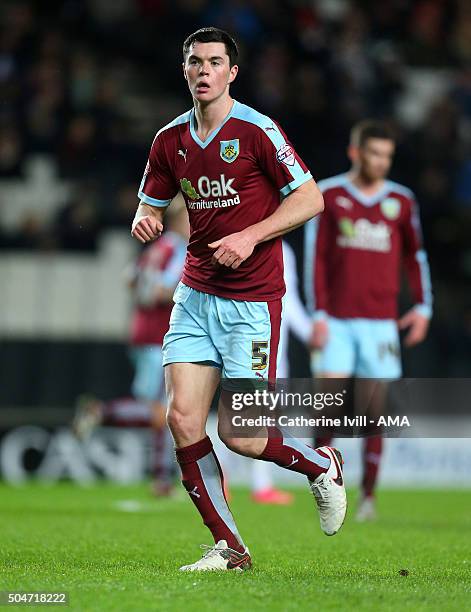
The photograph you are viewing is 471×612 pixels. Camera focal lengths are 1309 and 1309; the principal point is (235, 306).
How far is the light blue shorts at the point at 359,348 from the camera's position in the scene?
855 cm

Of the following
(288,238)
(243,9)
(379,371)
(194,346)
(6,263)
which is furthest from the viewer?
(243,9)

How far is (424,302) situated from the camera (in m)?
8.73

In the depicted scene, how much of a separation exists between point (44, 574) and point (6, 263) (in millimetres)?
8090

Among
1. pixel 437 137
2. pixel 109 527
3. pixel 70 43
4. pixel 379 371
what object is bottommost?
pixel 109 527

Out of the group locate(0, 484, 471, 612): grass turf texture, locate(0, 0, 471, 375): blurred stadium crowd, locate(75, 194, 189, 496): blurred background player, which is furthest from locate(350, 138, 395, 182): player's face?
locate(0, 0, 471, 375): blurred stadium crowd

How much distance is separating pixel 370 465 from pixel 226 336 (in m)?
3.43

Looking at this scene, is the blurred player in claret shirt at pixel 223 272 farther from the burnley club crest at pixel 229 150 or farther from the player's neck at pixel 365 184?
the player's neck at pixel 365 184

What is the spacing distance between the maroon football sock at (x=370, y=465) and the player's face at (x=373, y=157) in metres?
1.76

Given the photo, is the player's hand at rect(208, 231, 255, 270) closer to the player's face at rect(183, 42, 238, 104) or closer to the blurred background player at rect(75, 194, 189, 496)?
the player's face at rect(183, 42, 238, 104)

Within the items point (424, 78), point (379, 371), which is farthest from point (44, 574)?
point (424, 78)

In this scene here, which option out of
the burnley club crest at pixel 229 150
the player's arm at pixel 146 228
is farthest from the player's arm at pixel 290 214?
the player's arm at pixel 146 228

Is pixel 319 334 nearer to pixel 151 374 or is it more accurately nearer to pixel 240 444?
pixel 151 374

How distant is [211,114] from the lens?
5406mm

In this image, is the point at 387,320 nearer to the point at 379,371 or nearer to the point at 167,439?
the point at 379,371
